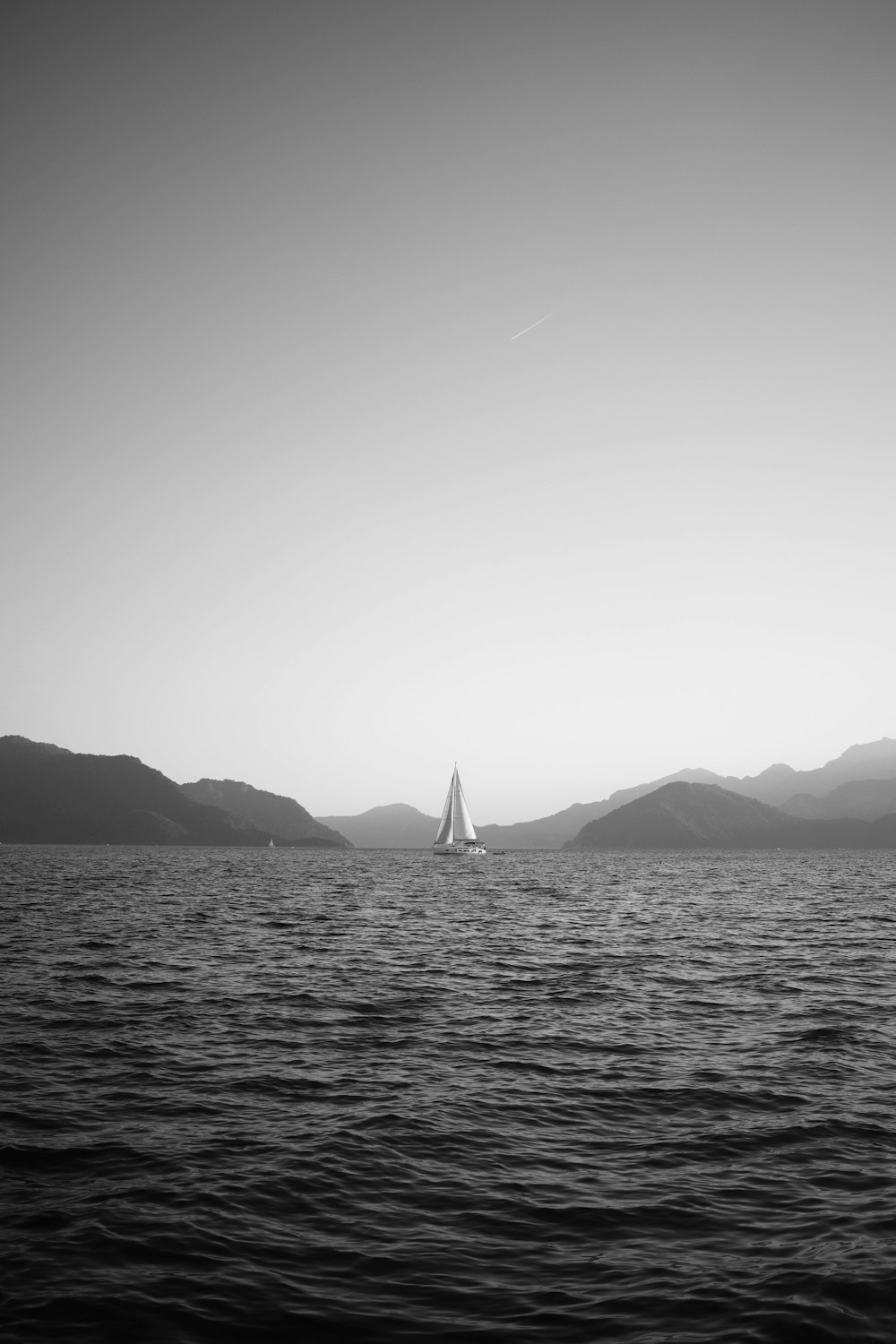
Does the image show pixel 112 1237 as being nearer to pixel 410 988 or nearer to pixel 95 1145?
pixel 95 1145

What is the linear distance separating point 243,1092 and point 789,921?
5012cm

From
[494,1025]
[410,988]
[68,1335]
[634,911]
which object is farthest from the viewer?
[634,911]

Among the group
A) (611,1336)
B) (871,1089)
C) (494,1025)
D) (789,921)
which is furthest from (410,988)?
(789,921)

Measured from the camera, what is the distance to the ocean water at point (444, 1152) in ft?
34.0

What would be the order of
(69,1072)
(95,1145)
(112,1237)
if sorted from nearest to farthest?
(112,1237)
(95,1145)
(69,1072)

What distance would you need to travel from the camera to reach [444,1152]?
607 inches

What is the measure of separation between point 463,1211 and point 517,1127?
394 cm

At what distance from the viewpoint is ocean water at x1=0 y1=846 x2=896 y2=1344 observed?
1038 cm

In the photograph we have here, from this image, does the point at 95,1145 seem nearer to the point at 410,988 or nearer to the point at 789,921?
the point at 410,988

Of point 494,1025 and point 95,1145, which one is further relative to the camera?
point 494,1025

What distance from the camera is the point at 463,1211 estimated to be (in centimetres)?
1305

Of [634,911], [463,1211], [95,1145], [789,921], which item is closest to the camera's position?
[463,1211]

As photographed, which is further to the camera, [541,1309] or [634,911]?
[634,911]

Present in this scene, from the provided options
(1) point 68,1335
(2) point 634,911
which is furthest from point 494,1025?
(2) point 634,911
